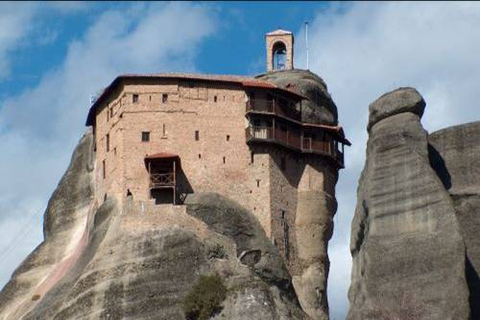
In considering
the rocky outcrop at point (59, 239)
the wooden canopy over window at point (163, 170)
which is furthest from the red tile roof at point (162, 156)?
the rocky outcrop at point (59, 239)

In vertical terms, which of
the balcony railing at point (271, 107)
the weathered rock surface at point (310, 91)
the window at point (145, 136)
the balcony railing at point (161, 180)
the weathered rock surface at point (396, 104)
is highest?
the weathered rock surface at point (310, 91)

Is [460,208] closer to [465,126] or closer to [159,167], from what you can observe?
[465,126]

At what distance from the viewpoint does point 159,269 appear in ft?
302

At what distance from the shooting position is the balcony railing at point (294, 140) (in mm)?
101750

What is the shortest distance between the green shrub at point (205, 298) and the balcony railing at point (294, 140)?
1416 cm

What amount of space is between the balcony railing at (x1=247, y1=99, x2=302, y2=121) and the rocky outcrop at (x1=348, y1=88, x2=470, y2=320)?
657 inches

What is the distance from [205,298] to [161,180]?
12.6m

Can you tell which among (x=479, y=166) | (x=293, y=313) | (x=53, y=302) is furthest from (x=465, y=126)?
(x=53, y=302)

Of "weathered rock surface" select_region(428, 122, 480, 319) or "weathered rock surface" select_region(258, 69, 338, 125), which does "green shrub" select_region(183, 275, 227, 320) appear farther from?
"weathered rock surface" select_region(258, 69, 338, 125)

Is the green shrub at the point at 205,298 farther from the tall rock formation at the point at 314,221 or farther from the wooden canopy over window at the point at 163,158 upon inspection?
the wooden canopy over window at the point at 163,158

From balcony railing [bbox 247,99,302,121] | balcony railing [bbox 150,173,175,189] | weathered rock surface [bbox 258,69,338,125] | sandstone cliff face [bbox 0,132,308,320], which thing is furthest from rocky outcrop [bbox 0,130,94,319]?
weathered rock surface [bbox 258,69,338,125]

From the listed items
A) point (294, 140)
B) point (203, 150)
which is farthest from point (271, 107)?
point (203, 150)

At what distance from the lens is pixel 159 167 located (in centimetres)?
9962

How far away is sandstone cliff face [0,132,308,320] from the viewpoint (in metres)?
89.9
